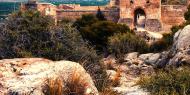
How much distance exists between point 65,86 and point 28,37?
417 centimetres

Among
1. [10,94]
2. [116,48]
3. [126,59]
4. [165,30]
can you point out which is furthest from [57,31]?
[165,30]

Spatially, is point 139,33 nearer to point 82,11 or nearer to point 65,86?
point 82,11

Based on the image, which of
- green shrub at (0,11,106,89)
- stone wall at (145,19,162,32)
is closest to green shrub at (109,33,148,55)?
stone wall at (145,19,162,32)

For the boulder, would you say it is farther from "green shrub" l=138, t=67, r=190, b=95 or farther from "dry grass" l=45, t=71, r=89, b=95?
"dry grass" l=45, t=71, r=89, b=95

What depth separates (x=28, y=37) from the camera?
40.0 ft

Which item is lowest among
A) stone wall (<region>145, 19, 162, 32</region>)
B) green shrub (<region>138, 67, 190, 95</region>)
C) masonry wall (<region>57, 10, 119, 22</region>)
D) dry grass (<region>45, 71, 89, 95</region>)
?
stone wall (<region>145, 19, 162, 32</region>)

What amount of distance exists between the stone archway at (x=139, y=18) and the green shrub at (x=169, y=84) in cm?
4048

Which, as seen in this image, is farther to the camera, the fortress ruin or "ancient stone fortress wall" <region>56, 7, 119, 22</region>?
"ancient stone fortress wall" <region>56, 7, 119, 22</region>

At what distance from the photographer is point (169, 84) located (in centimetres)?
899

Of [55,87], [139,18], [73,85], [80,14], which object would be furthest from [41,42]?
[139,18]

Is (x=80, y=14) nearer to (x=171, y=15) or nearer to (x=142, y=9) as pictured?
(x=142, y=9)

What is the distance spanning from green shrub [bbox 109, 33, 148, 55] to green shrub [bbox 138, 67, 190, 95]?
25323 millimetres

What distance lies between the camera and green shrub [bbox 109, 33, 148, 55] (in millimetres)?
35406

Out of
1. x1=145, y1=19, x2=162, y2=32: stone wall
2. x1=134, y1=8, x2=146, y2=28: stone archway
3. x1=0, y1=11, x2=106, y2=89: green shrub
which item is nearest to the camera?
x1=0, y1=11, x2=106, y2=89: green shrub
